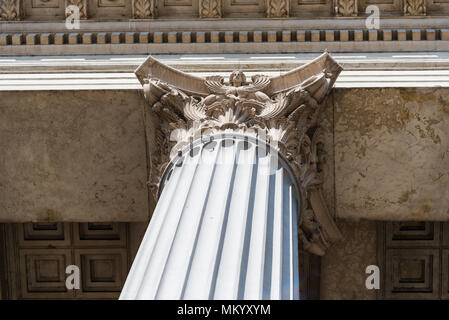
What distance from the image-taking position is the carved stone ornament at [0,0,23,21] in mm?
14836

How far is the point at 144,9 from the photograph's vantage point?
1459 cm

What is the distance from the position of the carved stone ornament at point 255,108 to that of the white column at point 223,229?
2.30 ft

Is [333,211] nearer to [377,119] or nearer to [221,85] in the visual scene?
[377,119]

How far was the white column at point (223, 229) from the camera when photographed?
7.97 meters

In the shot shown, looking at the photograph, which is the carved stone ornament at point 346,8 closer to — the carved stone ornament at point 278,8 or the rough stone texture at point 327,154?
the carved stone ornament at point 278,8

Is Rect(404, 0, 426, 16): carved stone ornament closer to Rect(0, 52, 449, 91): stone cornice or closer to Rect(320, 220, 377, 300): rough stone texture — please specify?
Rect(0, 52, 449, 91): stone cornice

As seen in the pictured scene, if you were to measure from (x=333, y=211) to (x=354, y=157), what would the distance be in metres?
0.99

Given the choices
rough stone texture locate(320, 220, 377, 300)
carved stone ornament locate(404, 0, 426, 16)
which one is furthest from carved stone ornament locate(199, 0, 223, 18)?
rough stone texture locate(320, 220, 377, 300)

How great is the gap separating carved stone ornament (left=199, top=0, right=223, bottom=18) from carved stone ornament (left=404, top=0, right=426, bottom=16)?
3.38m

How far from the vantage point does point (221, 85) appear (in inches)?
486

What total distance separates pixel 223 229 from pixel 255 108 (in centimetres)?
342

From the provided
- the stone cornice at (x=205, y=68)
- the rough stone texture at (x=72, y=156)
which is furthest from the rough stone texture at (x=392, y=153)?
the rough stone texture at (x=72, y=156)
